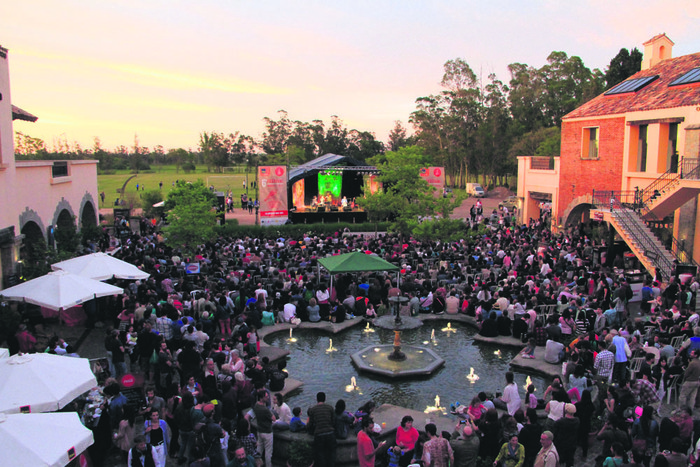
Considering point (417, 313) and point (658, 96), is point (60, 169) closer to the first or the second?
point (417, 313)

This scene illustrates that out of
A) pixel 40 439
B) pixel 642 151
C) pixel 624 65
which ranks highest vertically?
pixel 624 65

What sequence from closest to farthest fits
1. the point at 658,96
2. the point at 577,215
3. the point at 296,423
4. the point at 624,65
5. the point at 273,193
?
the point at 296,423 < the point at 658,96 < the point at 577,215 < the point at 273,193 < the point at 624,65

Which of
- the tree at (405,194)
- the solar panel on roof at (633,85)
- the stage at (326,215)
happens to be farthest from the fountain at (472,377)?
the stage at (326,215)

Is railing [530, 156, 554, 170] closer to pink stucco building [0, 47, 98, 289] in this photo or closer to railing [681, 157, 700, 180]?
railing [681, 157, 700, 180]

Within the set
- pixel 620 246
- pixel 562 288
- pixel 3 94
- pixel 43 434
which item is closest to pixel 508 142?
pixel 620 246

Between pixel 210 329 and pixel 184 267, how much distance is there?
7.05m

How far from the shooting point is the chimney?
27.3 metres

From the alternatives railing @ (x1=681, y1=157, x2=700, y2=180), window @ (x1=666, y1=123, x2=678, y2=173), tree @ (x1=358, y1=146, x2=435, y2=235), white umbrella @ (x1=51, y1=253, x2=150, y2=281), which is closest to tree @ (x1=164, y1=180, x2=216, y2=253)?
white umbrella @ (x1=51, y1=253, x2=150, y2=281)

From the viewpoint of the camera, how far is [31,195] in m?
18.2

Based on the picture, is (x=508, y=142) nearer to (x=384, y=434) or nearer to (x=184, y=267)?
(x=184, y=267)

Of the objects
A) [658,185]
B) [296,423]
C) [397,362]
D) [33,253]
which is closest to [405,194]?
[658,185]

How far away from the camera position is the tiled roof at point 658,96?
69.2ft

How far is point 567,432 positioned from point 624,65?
42.2 meters

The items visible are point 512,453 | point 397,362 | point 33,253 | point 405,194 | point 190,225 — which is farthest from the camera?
point 405,194
